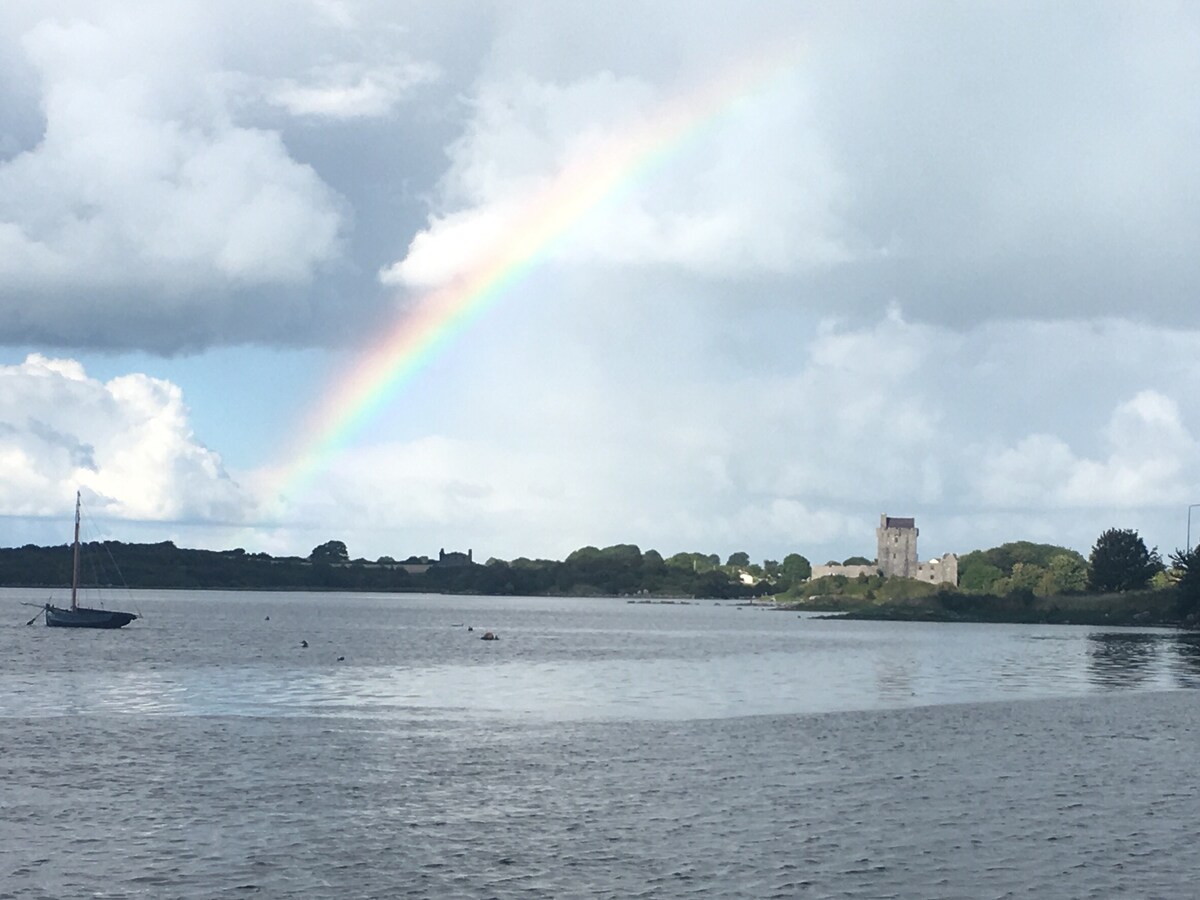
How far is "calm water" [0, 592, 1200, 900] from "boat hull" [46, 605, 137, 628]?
67.5 m

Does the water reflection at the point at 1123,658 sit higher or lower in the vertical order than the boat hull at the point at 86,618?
higher

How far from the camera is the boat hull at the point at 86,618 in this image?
16962 cm

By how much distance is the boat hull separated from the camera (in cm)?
16962

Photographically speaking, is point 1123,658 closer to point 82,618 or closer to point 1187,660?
point 1187,660

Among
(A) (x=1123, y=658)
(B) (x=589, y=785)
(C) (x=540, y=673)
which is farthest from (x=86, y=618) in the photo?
(B) (x=589, y=785)

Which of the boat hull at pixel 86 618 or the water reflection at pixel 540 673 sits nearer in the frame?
the water reflection at pixel 540 673

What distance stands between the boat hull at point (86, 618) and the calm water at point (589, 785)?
6745cm

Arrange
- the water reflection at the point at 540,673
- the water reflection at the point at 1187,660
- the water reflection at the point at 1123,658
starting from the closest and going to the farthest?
1. the water reflection at the point at 540,673
2. the water reflection at the point at 1187,660
3. the water reflection at the point at 1123,658

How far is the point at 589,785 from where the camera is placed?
49719 mm

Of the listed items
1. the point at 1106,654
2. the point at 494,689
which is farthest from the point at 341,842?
the point at 1106,654

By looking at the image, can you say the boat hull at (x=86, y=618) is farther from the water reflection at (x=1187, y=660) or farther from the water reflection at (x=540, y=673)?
the water reflection at (x=1187, y=660)

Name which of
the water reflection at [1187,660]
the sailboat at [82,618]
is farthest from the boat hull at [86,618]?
the water reflection at [1187,660]

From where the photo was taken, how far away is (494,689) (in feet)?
300

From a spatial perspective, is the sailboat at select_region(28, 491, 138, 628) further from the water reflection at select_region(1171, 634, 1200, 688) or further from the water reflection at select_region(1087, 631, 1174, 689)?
the water reflection at select_region(1171, 634, 1200, 688)
